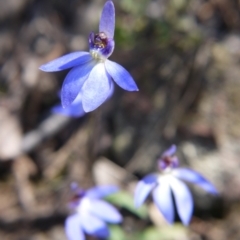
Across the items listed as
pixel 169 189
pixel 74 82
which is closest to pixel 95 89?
pixel 74 82

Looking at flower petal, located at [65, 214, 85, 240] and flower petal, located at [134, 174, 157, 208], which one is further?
flower petal, located at [65, 214, 85, 240]

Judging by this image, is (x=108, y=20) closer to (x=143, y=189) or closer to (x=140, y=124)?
(x=143, y=189)

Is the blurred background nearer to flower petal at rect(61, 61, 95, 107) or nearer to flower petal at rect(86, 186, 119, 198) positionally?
flower petal at rect(86, 186, 119, 198)

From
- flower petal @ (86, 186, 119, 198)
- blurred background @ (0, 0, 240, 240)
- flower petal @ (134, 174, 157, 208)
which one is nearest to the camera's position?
flower petal @ (134, 174, 157, 208)

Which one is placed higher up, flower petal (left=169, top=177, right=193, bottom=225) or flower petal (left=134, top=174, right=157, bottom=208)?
flower petal (left=134, top=174, right=157, bottom=208)

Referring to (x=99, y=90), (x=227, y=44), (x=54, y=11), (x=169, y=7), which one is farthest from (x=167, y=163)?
(x=54, y=11)

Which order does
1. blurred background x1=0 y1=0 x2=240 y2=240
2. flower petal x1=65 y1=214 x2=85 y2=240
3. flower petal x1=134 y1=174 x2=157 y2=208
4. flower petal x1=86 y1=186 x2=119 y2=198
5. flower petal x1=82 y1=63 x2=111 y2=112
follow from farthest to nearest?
blurred background x1=0 y1=0 x2=240 y2=240
flower petal x1=86 y1=186 x2=119 y2=198
flower petal x1=65 y1=214 x2=85 y2=240
flower petal x1=134 y1=174 x2=157 y2=208
flower petal x1=82 y1=63 x2=111 y2=112

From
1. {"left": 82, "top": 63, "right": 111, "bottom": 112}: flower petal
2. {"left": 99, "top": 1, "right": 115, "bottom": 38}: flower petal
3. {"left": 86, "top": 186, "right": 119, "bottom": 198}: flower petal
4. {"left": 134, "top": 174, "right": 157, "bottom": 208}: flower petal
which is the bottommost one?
{"left": 134, "top": 174, "right": 157, "bottom": 208}: flower petal

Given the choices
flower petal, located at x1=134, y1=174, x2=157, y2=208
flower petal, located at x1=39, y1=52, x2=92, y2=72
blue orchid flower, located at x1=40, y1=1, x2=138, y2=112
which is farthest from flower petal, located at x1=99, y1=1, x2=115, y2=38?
flower petal, located at x1=134, y1=174, x2=157, y2=208
